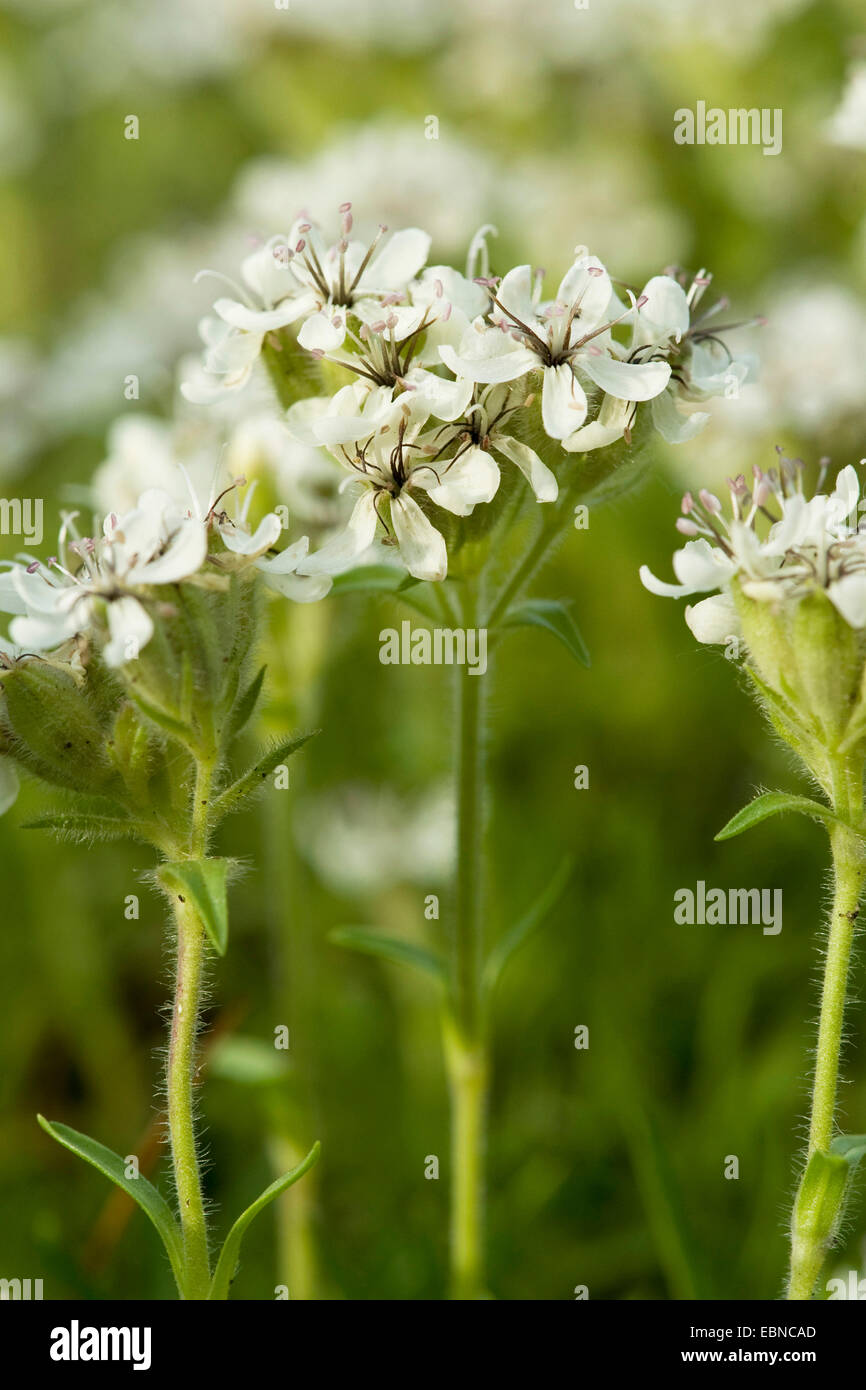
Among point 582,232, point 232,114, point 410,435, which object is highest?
point 232,114

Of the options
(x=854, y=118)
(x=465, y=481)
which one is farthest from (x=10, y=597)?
(x=854, y=118)

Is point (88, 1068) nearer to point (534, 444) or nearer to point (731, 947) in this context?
point (731, 947)

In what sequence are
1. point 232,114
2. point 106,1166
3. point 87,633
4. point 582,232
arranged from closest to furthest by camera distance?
point 106,1166, point 87,633, point 582,232, point 232,114

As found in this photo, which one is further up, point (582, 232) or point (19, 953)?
point (582, 232)

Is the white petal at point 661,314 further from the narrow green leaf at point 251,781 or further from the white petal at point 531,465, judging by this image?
the narrow green leaf at point 251,781

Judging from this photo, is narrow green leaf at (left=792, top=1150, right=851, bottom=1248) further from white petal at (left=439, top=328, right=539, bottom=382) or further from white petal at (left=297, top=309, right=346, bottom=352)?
white petal at (left=297, top=309, right=346, bottom=352)
